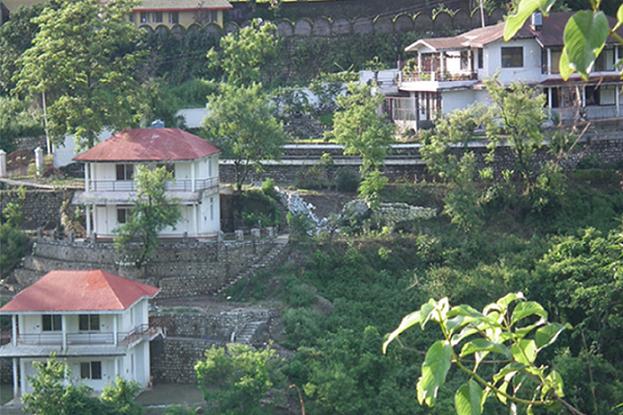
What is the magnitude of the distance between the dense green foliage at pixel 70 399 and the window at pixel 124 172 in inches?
307

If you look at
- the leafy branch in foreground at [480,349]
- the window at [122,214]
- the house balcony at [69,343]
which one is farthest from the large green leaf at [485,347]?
the window at [122,214]

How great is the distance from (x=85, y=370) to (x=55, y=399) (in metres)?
→ 3.17

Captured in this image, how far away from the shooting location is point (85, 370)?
88.2 ft

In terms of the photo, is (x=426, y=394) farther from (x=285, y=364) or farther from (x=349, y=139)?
(x=349, y=139)

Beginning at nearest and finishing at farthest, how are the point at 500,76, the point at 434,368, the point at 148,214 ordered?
the point at 434,368
the point at 148,214
the point at 500,76

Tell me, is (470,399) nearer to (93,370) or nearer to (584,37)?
(584,37)

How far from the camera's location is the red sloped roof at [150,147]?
31.2m

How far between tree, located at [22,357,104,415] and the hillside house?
20446mm

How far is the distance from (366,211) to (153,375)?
22.1 feet

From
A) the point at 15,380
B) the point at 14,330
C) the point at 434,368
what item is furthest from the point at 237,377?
the point at 434,368

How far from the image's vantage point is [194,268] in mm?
30516

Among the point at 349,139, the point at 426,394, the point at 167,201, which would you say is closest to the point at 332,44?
the point at 349,139

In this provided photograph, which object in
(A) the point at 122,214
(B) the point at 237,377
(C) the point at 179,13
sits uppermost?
(C) the point at 179,13

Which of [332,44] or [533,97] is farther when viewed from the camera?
[332,44]
